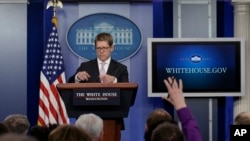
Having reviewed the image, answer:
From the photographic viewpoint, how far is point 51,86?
786 centimetres

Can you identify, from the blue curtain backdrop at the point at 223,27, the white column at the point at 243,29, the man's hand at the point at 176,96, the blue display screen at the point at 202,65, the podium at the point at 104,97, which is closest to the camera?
the man's hand at the point at 176,96

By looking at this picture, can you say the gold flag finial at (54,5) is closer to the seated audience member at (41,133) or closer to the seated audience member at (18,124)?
the seated audience member at (18,124)

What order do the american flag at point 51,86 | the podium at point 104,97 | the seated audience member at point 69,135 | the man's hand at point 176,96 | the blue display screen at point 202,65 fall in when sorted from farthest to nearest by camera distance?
the blue display screen at point 202,65, the american flag at point 51,86, the podium at point 104,97, the man's hand at point 176,96, the seated audience member at point 69,135

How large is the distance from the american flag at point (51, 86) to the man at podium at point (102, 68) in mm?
2937

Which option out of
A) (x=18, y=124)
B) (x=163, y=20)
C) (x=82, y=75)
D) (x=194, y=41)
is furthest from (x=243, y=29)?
(x=18, y=124)

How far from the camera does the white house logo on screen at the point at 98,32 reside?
318 inches

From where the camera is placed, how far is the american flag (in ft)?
25.6

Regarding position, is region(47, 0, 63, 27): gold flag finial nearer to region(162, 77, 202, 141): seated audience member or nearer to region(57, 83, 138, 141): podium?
region(57, 83, 138, 141): podium

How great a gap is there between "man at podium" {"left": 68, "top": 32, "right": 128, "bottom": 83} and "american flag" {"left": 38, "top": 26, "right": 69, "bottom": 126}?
294cm

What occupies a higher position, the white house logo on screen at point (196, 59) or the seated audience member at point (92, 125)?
the white house logo on screen at point (196, 59)

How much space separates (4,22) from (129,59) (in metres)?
1.83

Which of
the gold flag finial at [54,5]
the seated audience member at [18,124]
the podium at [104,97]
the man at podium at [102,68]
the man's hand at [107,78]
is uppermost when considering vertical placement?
the gold flag finial at [54,5]

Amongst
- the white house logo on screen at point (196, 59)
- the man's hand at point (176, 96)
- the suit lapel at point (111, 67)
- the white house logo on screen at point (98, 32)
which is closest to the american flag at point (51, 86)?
the white house logo on screen at point (98, 32)

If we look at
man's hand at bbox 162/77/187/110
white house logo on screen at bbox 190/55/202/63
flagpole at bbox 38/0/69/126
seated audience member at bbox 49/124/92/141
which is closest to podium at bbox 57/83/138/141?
man's hand at bbox 162/77/187/110
